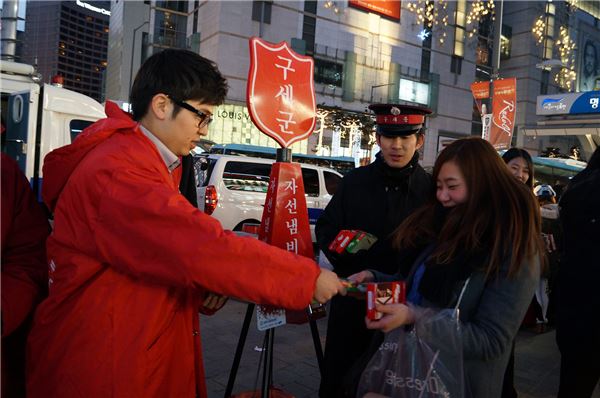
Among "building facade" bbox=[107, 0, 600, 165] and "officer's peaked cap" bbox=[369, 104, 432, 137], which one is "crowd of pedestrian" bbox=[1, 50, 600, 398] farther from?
"building facade" bbox=[107, 0, 600, 165]

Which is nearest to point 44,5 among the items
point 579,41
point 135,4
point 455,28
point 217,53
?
point 135,4

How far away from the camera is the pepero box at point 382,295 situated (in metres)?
1.49

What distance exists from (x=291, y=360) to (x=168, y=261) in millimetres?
3234

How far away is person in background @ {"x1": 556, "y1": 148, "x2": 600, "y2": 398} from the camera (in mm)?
2387

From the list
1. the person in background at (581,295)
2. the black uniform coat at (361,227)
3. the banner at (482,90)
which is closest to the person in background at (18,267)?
the black uniform coat at (361,227)

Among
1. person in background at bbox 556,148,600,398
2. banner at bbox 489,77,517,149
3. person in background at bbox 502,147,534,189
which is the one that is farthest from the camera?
banner at bbox 489,77,517,149

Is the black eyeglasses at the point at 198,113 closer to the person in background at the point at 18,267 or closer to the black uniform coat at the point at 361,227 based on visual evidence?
the person in background at the point at 18,267

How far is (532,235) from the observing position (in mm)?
1630

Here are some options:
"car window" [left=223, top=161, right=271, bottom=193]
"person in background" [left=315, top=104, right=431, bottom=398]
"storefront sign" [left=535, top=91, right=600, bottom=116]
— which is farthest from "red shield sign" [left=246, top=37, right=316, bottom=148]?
"storefront sign" [left=535, top=91, right=600, bottom=116]

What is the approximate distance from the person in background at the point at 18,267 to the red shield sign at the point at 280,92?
1.45m

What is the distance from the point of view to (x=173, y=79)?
4.61 ft

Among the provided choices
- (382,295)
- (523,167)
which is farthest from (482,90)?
(382,295)

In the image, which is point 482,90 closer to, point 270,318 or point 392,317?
point 270,318

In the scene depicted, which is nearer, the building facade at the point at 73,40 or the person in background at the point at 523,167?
the person in background at the point at 523,167
